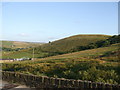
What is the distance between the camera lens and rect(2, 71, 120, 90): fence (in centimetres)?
1429

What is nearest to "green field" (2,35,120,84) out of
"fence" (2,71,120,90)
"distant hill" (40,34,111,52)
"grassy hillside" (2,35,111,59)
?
"fence" (2,71,120,90)

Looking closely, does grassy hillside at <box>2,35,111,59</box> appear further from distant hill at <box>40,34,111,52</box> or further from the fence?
the fence

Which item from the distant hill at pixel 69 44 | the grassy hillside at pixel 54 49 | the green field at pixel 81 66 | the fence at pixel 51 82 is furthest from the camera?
the distant hill at pixel 69 44

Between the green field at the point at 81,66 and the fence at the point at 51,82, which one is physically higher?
the green field at the point at 81,66

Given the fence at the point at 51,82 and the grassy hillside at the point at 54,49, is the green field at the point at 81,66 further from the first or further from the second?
the grassy hillside at the point at 54,49

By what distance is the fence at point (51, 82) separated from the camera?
14.3 meters

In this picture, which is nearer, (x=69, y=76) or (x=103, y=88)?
(x=103, y=88)

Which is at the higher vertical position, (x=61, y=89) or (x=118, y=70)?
(x=118, y=70)

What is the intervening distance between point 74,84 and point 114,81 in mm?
3987

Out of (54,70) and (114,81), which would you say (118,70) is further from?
(54,70)

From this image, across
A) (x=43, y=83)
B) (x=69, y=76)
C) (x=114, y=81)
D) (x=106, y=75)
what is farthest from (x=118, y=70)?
(x=43, y=83)

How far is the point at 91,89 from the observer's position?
47.8ft

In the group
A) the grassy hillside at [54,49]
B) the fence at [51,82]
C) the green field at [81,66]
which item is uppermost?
the grassy hillside at [54,49]

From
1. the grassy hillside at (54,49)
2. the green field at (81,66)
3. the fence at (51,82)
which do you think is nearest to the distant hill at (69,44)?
the grassy hillside at (54,49)
